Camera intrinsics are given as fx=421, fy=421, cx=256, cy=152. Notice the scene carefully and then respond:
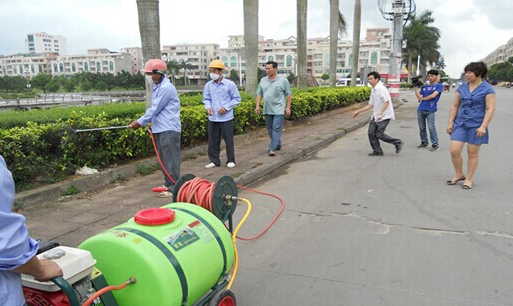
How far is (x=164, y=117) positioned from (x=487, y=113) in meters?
4.43

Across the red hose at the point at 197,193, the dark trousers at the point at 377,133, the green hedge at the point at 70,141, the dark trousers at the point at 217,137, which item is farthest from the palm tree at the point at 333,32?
the red hose at the point at 197,193

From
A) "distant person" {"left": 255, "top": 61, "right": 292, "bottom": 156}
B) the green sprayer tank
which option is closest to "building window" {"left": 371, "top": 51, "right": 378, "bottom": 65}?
"distant person" {"left": 255, "top": 61, "right": 292, "bottom": 156}

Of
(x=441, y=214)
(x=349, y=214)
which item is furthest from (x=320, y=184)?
(x=441, y=214)

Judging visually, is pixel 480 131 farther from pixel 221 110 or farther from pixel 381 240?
pixel 221 110

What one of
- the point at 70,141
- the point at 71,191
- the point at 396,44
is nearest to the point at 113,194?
the point at 71,191

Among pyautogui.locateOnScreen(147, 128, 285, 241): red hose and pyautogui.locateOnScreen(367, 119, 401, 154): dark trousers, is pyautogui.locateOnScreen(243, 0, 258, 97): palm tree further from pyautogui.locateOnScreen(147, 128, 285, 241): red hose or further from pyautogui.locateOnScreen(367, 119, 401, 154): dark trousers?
pyautogui.locateOnScreen(147, 128, 285, 241): red hose

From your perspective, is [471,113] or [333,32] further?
[333,32]

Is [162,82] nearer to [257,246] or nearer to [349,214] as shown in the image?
[257,246]

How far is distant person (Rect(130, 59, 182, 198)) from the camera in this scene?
5.20m

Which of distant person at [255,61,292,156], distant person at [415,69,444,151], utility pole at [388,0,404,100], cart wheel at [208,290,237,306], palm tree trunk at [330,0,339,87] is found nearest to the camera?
cart wheel at [208,290,237,306]

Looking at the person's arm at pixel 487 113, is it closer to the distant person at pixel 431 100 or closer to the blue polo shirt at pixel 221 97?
the distant person at pixel 431 100

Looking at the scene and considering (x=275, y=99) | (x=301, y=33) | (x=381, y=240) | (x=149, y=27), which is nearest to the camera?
(x=381, y=240)

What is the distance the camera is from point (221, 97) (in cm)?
714

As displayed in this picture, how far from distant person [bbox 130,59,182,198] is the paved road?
1222 mm
